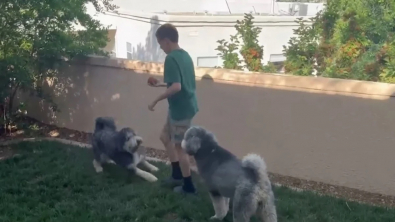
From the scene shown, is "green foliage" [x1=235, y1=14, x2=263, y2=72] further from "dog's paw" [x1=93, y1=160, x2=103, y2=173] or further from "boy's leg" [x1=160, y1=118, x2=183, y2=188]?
"dog's paw" [x1=93, y1=160, x2=103, y2=173]

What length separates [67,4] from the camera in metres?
7.94

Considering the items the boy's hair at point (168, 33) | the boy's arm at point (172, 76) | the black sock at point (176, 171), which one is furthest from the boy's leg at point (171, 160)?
the boy's hair at point (168, 33)

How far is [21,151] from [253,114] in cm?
359

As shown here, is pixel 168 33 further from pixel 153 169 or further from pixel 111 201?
pixel 153 169

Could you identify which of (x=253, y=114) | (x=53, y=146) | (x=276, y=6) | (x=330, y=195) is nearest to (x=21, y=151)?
(x=53, y=146)

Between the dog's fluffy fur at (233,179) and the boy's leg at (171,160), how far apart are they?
0.84 metres

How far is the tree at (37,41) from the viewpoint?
7.49 metres

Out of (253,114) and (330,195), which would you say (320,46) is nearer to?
(253,114)

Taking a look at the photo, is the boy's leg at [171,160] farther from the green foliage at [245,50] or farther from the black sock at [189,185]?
the green foliage at [245,50]

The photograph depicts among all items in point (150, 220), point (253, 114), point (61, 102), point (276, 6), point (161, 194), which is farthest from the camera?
point (276, 6)

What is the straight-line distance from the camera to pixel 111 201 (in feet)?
17.4

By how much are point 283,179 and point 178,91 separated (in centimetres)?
222

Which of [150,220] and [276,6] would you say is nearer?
[150,220]

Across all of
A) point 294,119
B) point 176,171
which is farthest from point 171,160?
point 294,119
